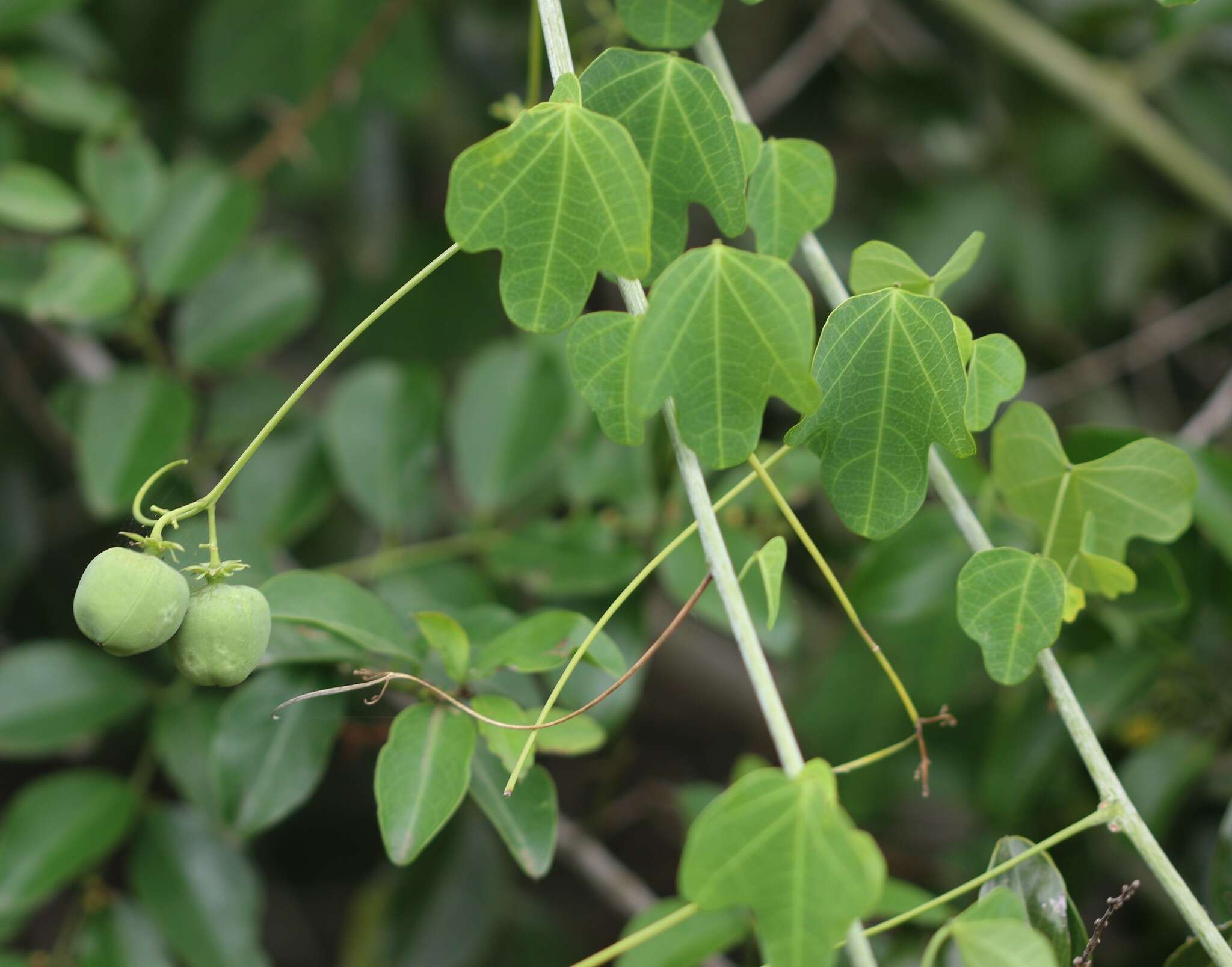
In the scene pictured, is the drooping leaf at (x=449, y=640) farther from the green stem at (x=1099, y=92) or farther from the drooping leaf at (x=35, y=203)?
the green stem at (x=1099, y=92)

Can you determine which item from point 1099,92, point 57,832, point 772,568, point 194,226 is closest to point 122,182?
point 194,226

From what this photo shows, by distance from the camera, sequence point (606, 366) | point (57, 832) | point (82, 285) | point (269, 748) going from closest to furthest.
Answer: point (606, 366) → point (269, 748) → point (57, 832) → point (82, 285)

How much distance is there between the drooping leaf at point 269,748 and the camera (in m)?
0.78

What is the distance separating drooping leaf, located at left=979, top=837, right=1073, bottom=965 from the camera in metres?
Answer: 0.56

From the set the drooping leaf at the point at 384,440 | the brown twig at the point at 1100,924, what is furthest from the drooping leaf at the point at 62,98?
the brown twig at the point at 1100,924

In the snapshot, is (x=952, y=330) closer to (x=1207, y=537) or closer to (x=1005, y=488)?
(x=1005, y=488)

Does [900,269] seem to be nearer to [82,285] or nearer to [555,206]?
[555,206]

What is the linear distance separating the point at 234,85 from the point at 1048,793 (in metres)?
1.46

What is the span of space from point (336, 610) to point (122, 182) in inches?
29.1


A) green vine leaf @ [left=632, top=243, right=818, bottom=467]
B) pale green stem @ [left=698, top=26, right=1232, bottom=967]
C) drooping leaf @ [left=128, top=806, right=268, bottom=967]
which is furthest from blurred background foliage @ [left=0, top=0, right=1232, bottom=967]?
green vine leaf @ [left=632, top=243, right=818, bottom=467]

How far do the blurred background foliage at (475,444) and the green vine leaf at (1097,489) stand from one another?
0.52ft

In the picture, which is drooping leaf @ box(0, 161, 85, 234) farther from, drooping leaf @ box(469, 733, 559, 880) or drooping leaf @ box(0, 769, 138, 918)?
drooping leaf @ box(469, 733, 559, 880)

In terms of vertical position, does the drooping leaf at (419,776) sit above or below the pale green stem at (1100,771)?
above

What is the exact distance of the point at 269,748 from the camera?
79 centimetres
